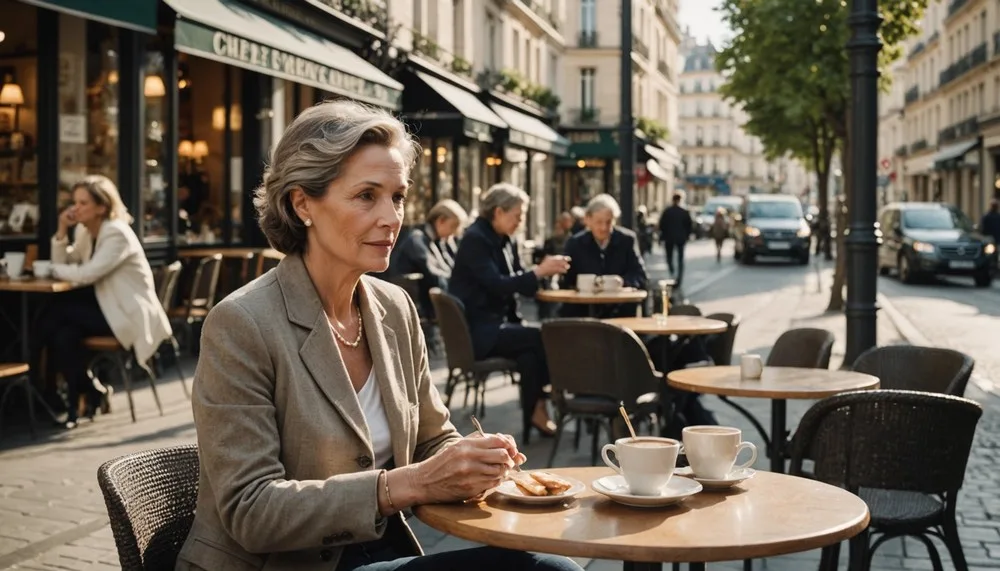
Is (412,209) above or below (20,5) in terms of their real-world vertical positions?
below

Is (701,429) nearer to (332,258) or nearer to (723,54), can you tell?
(332,258)

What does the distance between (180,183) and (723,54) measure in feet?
42.7

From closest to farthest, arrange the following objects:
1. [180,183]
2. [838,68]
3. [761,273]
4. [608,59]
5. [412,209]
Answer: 1. [180,183]
2. [838,68]
3. [412,209]
4. [761,273]
5. [608,59]

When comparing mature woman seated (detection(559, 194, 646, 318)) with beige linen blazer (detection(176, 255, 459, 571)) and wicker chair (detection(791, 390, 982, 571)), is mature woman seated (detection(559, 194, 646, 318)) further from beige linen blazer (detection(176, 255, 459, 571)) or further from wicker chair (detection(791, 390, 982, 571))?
beige linen blazer (detection(176, 255, 459, 571))

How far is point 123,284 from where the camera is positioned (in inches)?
348

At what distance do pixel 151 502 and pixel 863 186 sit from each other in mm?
6428

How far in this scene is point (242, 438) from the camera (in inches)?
101

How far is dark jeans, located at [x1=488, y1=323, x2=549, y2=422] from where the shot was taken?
27.4 ft

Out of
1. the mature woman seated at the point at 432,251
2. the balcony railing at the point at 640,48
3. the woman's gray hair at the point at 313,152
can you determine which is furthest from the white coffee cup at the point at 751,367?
the balcony railing at the point at 640,48

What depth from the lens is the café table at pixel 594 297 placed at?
9031 mm

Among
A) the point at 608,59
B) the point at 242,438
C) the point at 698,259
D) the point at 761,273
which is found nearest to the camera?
the point at 242,438

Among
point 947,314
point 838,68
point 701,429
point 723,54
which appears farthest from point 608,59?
point 701,429

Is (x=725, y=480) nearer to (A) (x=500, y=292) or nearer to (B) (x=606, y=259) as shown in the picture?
(A) (x=500, y=292)

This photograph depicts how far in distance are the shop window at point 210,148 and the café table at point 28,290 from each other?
4.96 metres
